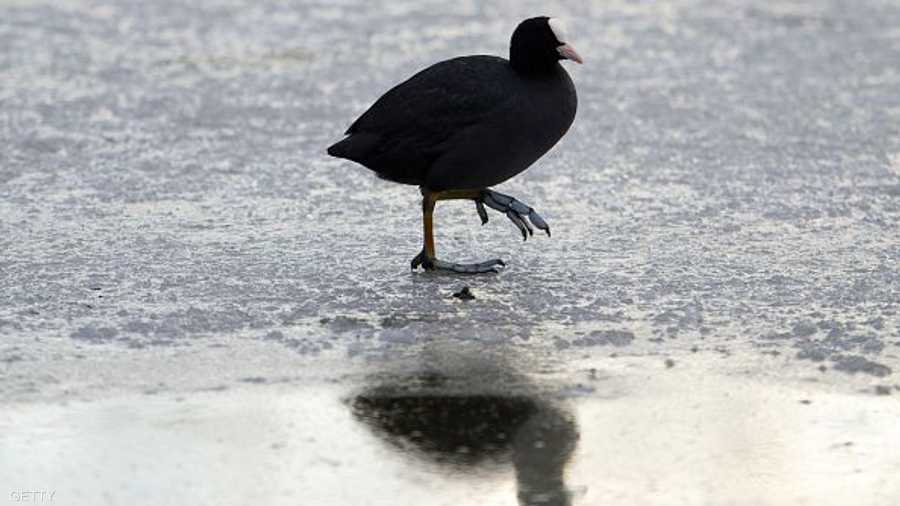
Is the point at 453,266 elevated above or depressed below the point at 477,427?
above

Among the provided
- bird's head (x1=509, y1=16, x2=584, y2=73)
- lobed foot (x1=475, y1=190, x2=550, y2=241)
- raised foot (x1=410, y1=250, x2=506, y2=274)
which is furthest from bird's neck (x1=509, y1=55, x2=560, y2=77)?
raised foot (x1=410, y1=250, x2=506, y2=274)

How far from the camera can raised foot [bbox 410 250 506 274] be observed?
536 cm

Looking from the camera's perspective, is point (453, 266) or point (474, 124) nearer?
point (474, 124)

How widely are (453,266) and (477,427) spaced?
1.46 m

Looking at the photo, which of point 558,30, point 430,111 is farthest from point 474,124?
point 558,30

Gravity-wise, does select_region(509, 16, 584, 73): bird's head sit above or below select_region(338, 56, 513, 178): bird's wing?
above

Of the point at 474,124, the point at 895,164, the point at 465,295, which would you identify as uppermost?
the point at 474,124

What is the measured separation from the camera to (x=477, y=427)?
13.0ft

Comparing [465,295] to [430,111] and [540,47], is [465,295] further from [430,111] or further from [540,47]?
[540,47]

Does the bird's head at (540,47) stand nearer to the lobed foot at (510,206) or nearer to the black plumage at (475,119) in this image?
the black plumage at (475,119)

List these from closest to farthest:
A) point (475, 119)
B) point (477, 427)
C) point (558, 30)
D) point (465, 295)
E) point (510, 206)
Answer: point (477, 427), point (465, 295), point (475, 119), point (558, 30), point (510, 206)

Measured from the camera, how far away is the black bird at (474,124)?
5.21 metres

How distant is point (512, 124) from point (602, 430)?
153 centimetres

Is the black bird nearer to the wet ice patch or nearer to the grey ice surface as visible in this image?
the grey ice surface
